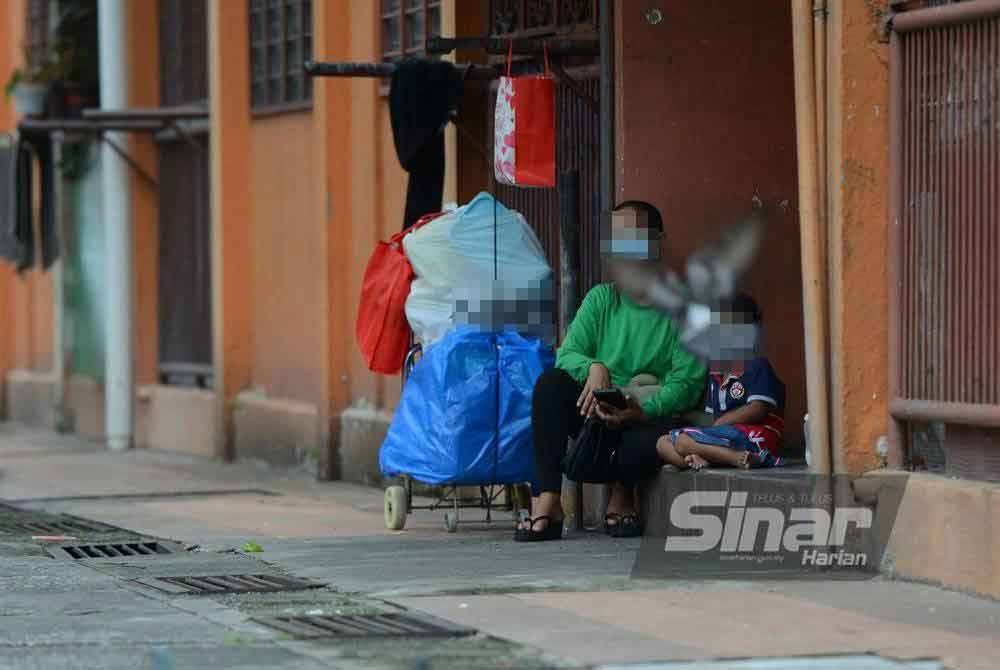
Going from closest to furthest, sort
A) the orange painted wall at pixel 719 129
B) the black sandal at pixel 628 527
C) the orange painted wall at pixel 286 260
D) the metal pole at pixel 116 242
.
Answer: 1. the black sandal at pixel 628 527
2. the orange painted wall at pixel 719 129
3. the orange painted wall at pixel 286 260
4. the metal pole at pixel 116 242

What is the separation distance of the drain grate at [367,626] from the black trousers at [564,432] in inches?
92.5

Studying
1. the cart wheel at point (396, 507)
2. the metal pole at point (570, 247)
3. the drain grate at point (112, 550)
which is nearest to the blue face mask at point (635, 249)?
the metal pole at point (570, 247)

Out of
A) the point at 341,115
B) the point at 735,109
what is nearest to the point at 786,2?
the point at 735,109

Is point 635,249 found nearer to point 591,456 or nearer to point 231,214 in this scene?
point 591,456

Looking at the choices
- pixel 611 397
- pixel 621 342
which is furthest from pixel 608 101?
pixel 611 397

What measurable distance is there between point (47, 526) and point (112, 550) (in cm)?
135

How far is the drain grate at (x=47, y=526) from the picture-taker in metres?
11.4

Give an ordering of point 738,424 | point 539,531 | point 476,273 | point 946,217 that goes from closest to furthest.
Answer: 1. point 946,217
2. point 738,424
3. point 539,531
4. point 476,273

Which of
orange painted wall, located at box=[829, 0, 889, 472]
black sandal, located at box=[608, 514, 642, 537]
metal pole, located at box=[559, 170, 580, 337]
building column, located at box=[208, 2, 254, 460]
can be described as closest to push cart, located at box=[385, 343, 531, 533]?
black sandal, located at box=[608, 514, 642, 537]

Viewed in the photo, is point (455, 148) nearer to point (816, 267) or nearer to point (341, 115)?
point (341, 115)

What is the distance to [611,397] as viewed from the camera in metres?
9.99

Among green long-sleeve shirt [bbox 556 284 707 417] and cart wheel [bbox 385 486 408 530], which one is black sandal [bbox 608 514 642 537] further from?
cart wheel [bbox 385 486 408 530]

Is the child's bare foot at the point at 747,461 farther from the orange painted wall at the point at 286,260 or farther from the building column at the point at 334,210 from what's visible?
the orange painted wall at the point at 286,260

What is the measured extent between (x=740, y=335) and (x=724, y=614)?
2.28 m
